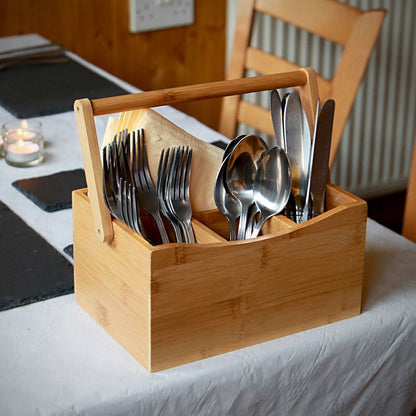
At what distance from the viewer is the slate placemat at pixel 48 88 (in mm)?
1635

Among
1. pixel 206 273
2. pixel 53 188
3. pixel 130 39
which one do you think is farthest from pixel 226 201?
pixel 130 39

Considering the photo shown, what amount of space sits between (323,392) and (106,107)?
0.40 metres

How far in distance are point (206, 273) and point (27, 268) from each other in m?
0.32

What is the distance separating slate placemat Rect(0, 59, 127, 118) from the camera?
163 centimetres

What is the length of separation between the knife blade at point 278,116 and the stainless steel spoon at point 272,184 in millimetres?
52

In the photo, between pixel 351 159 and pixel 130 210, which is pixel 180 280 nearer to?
pixel 130 210

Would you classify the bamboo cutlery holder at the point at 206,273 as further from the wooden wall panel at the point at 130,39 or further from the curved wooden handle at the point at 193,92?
the wooden wall panel at the point at 130,39

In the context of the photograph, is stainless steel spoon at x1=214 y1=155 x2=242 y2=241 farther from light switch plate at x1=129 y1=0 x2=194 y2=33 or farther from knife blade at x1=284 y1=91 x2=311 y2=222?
light switch plate at x1=129 y1=0 x2=194 y2=33

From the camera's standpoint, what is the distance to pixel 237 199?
0.91 metres

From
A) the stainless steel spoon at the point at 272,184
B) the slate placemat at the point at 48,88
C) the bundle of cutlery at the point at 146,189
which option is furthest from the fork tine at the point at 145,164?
the slate placemat at the point at 48,88

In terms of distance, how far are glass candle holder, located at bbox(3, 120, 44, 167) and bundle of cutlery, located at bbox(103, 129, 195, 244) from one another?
524 millimetres

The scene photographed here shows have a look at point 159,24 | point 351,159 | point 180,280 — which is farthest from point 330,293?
point 351,159

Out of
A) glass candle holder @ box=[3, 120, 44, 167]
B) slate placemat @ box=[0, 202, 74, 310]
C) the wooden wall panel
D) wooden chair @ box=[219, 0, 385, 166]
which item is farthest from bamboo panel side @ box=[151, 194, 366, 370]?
the wooden wall panel

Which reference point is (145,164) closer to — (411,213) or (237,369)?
(237,369)
